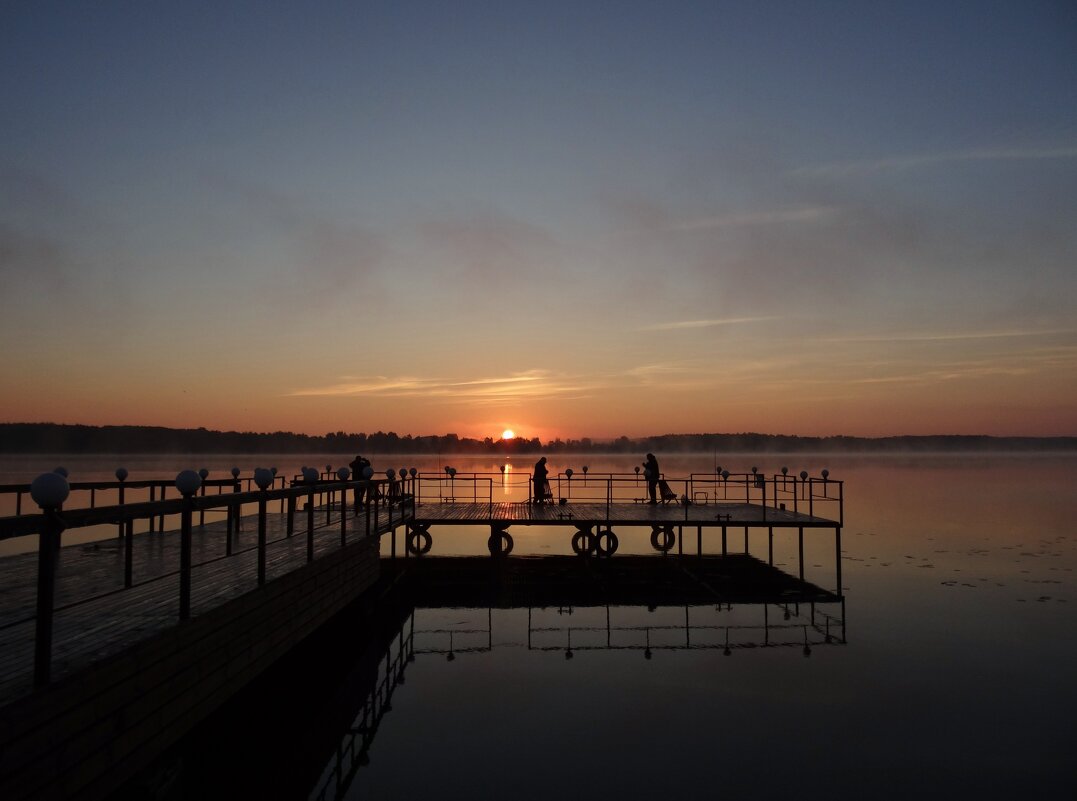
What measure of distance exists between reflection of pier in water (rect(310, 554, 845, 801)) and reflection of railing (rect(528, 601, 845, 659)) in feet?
0.08

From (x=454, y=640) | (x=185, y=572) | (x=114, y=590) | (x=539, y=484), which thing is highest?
(x=185, y=572)

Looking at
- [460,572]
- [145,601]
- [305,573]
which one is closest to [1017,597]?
[460,572]

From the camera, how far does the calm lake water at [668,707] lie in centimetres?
1062

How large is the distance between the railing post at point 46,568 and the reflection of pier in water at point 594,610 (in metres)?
5.75

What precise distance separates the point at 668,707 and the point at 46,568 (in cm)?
1085

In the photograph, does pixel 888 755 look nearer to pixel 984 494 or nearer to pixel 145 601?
pixel 145 601

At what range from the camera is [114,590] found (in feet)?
29.0

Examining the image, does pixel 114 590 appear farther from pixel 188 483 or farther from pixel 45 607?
pixel 45 607

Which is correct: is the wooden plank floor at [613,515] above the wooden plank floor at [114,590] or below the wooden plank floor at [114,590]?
below

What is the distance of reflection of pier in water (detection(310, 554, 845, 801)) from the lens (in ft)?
55.5

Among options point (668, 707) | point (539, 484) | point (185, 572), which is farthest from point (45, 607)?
point (539, 484)

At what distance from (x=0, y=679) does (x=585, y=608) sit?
16.4m

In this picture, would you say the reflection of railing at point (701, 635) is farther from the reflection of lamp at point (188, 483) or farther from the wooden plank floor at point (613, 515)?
the reflection of lamp at point (188, 483)

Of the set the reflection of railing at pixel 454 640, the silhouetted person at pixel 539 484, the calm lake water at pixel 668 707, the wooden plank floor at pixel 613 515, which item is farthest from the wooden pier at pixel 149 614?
the silhouetted person at pixel 539 484
